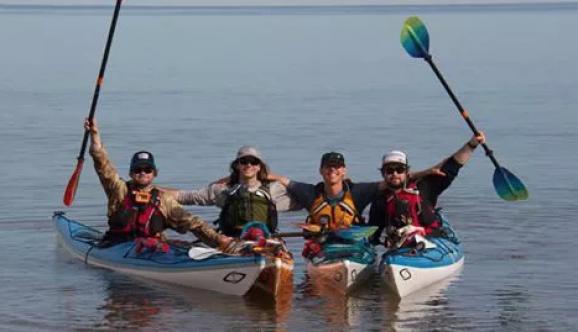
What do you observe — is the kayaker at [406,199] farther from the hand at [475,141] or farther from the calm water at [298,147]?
the calm water at [298,147]

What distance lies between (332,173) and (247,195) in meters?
0.76

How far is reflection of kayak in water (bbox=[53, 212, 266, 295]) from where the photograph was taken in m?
12.6

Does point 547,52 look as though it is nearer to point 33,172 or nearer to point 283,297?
point 33,172

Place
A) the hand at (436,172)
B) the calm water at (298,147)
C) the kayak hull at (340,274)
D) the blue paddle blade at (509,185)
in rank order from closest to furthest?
the calm water at (298,147) → the kayak hull at (340,274) → the hand at (436,172) → the blue paddle blade at (509,185)

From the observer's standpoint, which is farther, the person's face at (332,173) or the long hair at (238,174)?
the long hair at (238,174)

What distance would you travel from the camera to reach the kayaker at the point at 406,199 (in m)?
13.2

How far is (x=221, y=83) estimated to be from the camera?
35.7m

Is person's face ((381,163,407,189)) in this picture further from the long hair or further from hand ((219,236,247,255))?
hand ((219,236,247,255))

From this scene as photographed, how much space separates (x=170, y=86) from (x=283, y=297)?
2236 centimetres

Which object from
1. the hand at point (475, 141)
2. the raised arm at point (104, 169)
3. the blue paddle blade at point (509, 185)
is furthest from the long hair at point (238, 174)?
the blue paddle blade at point (509, 185)

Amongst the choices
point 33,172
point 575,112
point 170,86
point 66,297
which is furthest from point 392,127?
point 66,297

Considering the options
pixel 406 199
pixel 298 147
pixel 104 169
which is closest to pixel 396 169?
pixel 406 199

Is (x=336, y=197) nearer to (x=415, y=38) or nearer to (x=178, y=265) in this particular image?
(x=178, y=265)

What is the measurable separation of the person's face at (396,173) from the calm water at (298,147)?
931 mm
